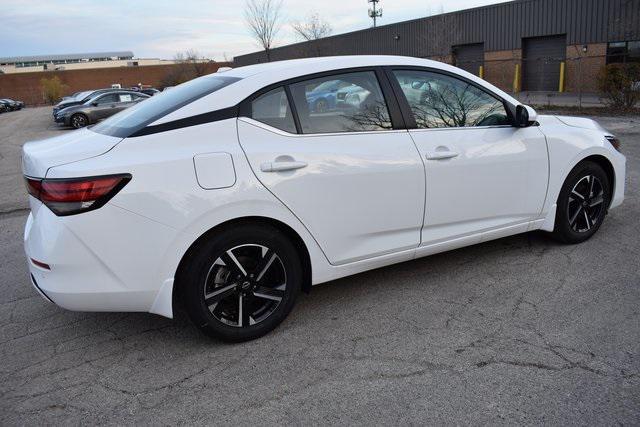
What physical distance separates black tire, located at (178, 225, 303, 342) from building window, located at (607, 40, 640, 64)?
80.9 ft

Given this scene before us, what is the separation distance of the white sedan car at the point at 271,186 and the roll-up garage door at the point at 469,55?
2934 cm

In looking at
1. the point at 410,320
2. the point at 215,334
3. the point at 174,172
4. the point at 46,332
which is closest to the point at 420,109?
the point at 410,320

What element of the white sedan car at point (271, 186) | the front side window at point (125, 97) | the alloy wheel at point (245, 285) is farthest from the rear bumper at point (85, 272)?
the front side window at point (125, 97)

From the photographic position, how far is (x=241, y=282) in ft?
10.5

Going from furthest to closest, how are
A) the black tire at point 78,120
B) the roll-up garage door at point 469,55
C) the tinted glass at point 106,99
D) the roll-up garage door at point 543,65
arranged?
the roll-up garage door at point 469,55
the roll-up garage door at point 543,65
the tinted glass at point 106,99
the black tire at point 78,120

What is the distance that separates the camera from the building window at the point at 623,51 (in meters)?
23.4

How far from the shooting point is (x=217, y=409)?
2674mm

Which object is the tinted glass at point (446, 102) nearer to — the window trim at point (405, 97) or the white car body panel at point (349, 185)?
the window trim at point (405, 97)

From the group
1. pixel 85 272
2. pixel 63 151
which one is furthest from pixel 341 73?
pixel 85 272

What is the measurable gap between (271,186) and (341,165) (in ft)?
1.59

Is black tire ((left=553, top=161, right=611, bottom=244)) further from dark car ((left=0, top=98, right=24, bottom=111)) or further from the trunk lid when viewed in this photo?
dark car ((left=0, top=98, right=24, bottom=111))

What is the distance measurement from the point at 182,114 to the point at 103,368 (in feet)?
4.98

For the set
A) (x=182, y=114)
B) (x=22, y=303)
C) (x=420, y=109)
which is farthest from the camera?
(x=22, y=303)

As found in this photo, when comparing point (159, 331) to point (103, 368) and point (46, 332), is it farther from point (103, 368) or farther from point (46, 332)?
point (46, 332)
